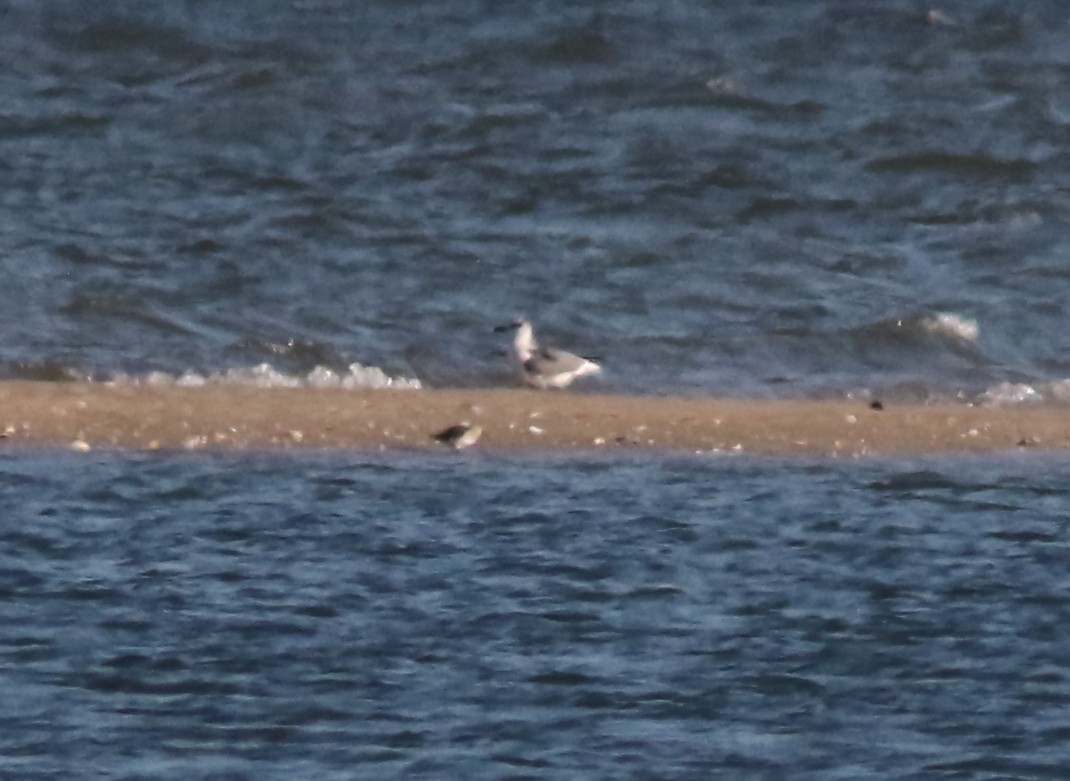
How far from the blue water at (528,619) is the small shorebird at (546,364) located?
1065 millimetres

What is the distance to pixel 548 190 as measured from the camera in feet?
40.8

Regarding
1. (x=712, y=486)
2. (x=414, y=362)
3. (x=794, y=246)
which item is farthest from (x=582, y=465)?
(x=794, y=246)

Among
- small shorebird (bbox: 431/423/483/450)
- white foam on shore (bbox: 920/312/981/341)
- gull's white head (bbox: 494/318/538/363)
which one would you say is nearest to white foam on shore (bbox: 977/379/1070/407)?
white foam on shore (bbox: 920/312/981/341)

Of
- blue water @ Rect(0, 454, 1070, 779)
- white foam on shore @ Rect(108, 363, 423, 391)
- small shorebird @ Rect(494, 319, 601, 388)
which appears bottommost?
white foam on shore @ Rect(108, 363, 423, 391)

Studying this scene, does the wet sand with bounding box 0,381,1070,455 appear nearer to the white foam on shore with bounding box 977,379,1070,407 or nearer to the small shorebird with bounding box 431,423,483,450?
the small shorebird with bounding box 431,423,483,450

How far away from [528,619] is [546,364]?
3.08 metres

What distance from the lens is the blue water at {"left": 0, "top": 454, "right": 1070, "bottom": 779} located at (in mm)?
5234

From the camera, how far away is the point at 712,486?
774 cm

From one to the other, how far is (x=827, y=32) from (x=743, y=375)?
20.2 ft

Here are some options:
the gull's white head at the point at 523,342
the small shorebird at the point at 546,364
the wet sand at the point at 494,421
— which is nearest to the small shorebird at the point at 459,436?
the wet sand at the point at 494,421

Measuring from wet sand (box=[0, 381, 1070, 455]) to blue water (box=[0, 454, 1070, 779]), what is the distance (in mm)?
321

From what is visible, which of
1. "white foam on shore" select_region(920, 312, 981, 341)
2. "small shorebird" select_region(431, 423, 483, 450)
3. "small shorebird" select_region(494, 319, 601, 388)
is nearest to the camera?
"small shorebird" select_region(431, 423, 483, 450)

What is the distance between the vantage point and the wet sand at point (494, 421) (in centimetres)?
839

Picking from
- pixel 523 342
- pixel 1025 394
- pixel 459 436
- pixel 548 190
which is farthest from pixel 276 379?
pixel 548 190
